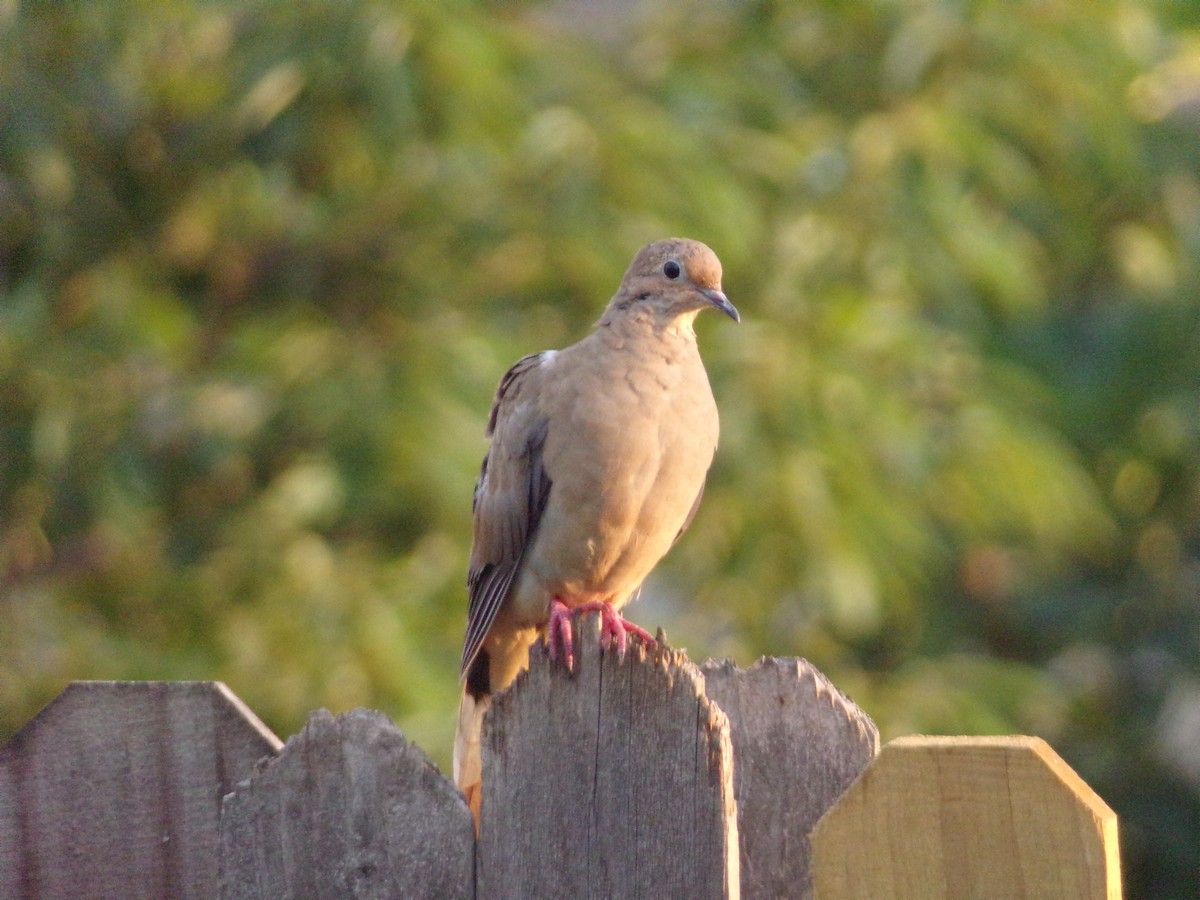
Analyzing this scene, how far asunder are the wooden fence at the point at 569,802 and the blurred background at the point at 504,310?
2420 millimetres

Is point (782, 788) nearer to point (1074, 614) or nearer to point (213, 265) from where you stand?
point (213, 265)

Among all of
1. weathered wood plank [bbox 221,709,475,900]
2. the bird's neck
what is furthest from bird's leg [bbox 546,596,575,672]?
the bird's neck

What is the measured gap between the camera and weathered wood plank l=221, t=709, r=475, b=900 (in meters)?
1.71

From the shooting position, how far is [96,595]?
461 centimetres

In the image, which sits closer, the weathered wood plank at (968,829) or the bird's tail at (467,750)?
the weathered wood plank at (968,829)

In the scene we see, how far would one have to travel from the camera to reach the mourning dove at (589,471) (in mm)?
3072

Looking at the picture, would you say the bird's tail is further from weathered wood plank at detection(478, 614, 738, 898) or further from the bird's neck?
weathered wood plank at detection(478, 614, 738, 898)

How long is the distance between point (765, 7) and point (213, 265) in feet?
7.81

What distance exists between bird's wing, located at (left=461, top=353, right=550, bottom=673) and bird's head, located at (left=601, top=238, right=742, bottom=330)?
10.6 inches

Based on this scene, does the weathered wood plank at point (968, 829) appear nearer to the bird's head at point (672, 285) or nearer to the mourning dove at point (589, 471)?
the mourning dove at point (589, 471)

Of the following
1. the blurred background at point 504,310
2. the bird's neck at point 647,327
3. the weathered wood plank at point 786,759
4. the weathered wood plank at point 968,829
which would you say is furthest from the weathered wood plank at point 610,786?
the blurred background at point 504,310

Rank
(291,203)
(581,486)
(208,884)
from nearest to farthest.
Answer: (208,884) → (581,486) → (291,203)

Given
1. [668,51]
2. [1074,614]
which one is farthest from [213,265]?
[1074,614]

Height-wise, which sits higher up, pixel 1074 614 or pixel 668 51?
pixel 668 51
